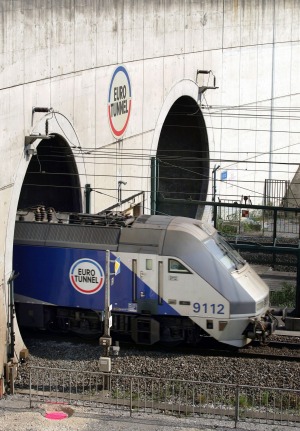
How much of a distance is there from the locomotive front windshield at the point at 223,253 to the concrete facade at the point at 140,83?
186 inches

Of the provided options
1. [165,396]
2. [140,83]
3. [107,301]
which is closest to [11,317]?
[107,301]

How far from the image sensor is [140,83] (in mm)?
31281

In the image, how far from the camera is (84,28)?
1045 inches

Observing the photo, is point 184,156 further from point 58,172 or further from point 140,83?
point 58,172

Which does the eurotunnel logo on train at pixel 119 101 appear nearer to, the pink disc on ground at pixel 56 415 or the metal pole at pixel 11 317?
the metal pole at pixel 11 317

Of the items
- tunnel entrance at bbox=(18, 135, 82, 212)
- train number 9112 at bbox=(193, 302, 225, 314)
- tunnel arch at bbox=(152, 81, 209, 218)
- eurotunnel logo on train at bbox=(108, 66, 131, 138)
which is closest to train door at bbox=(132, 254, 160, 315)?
train number 9112 at bbox=(193, 302, 225, 314)

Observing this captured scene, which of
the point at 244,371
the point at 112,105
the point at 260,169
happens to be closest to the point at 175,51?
the point at 112,105

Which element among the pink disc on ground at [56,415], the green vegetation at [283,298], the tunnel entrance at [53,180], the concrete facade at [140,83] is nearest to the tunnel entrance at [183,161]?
the concrete facade at [140,83]

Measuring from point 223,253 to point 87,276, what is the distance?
10.8 ft

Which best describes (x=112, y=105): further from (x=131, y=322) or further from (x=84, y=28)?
(x=131, y=322)

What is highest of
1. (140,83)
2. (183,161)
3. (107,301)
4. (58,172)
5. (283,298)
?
(140,83)

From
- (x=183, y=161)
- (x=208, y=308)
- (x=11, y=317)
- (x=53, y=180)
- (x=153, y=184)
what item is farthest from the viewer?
(x=183, y=161)

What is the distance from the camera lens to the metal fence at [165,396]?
781 inches

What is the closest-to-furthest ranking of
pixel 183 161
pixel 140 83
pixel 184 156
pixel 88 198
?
1. pixel 88 198
2. pixel 140 83
3. pixel 184 156
4. pixel 183 161
